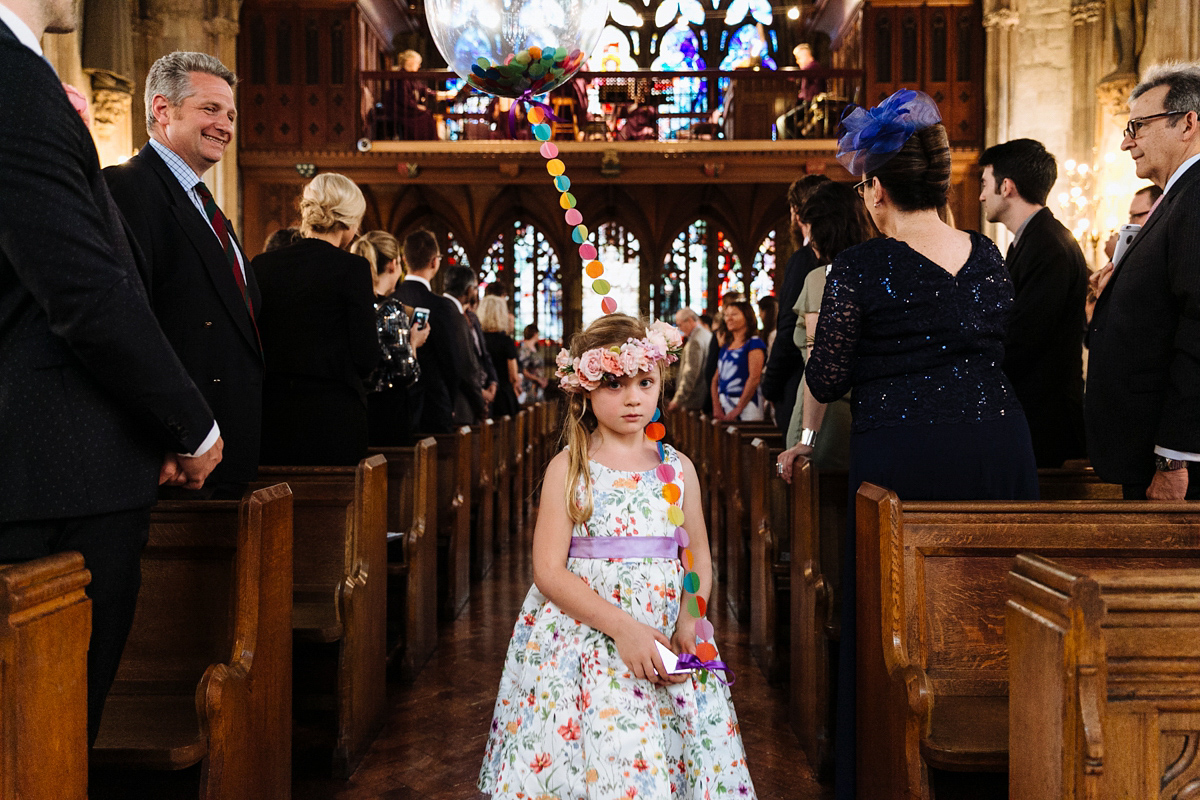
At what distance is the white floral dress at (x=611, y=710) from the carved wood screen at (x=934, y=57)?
11443mm

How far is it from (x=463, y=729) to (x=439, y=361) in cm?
246

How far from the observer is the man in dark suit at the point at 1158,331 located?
94.4 inches

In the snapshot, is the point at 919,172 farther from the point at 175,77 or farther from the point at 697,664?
the point at 175,77

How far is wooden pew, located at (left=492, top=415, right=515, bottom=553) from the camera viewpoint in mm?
6543

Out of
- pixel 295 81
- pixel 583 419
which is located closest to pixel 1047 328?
pixel 583 419

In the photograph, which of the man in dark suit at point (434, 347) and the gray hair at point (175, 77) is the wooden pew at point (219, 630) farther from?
the man in dark suit at point (434, 347)

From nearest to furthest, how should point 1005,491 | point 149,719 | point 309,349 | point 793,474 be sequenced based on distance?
point 149,719, point 1005,491, point 793,474, point 309,349

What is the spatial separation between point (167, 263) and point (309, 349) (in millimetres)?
1025

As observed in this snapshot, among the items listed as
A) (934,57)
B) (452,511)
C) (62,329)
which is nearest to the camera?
(62,329)

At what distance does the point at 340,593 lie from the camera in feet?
9.63

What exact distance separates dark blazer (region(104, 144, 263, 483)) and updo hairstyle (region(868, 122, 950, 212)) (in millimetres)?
1693

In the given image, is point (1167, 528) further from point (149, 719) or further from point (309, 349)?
point (309, 349)

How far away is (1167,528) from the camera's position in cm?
211

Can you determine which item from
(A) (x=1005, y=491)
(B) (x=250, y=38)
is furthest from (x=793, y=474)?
(B) (x=250, y=38)
